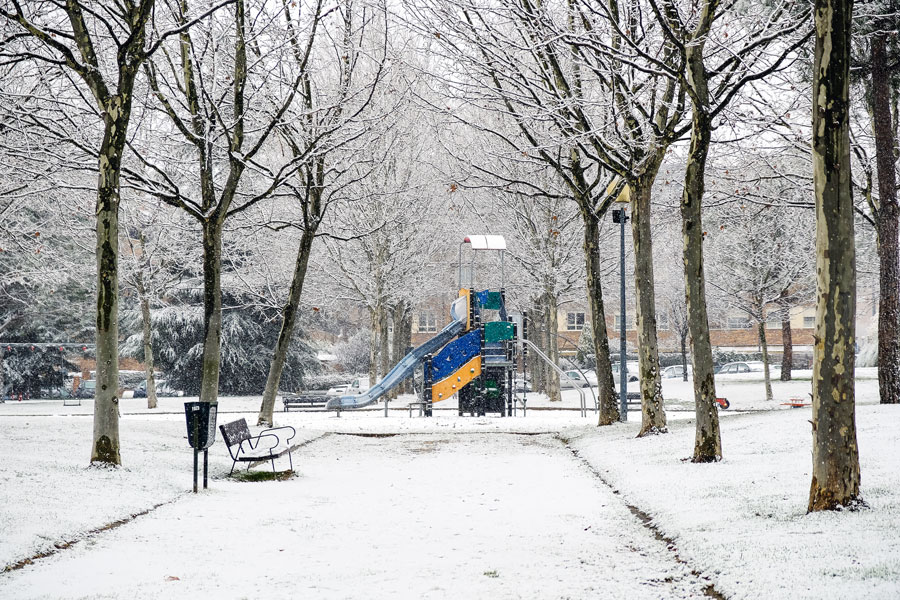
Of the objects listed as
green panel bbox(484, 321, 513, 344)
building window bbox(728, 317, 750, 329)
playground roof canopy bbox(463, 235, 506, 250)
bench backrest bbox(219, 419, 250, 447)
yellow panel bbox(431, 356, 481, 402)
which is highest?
playground roof canopy bbox(463, 235, 506, 250)

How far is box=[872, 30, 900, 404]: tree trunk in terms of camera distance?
15.6m

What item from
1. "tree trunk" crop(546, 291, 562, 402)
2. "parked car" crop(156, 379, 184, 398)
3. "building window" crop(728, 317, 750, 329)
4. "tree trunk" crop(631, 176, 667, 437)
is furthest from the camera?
"building window" crop(728, 317, 750, 329)

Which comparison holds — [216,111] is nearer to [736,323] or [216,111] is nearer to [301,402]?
[301,402]

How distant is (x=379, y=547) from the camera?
7.15m

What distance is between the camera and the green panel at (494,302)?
2486 centimetres

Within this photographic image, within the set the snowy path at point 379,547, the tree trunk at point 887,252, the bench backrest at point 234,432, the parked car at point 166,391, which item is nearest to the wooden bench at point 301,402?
the parked car at point 166,391

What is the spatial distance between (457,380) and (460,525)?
1531 cm

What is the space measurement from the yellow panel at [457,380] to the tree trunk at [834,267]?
54.3ft

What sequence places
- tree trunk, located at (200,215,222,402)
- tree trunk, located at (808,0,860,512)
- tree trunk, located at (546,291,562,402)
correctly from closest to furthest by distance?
1. tree trunk, located at (808,0,860,512)
2. tree trunk, located at (200,215,222,402)
3. tree trunk, located at (546,291,562,402)

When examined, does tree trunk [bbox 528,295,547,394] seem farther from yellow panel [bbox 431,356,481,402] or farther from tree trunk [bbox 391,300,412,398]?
yellow panel [bbox 431,356,481,402]

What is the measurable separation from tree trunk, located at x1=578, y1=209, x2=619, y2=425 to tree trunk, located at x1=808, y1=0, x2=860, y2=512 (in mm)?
11106

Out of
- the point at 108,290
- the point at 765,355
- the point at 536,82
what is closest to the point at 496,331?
the point at 536,82

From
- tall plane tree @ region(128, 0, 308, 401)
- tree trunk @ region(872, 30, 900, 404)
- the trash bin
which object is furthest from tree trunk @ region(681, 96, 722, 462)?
tall plane tree @ region(128, 0, 308, 401)

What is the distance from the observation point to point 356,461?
14.1 m
